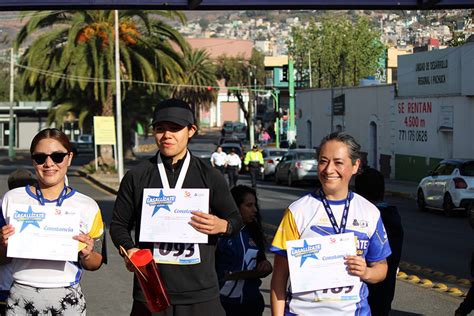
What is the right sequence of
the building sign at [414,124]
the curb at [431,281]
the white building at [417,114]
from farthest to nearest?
the building sign at [414,124] < the white building at [417,114] < the curb at [431,281]

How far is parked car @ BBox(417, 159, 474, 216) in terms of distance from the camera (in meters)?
25.0

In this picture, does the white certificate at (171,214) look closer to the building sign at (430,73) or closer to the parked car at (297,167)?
the parked car at (297,167)

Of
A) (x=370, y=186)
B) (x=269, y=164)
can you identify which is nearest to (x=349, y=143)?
(x=370, y=186)

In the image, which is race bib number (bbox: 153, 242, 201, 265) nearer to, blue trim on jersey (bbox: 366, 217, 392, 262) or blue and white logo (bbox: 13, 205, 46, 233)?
blue and white logo (bbox: 13, 205, 46, 233)

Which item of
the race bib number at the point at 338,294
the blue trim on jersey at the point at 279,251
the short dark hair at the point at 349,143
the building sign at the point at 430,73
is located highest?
the building sign at the point at 430,73

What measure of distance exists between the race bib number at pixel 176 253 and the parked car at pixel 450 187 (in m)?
19.7

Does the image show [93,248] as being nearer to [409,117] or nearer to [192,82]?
[409,117]

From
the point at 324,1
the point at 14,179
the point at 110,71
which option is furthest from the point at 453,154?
the point at 14,179

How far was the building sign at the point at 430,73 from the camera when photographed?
1527 inches

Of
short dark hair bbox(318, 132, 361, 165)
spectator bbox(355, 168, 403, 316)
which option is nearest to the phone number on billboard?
spectator bbox(355, 168, 403, 316)

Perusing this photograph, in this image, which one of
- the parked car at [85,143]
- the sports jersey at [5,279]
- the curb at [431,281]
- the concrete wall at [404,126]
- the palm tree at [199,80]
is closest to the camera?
the sports jersey at [5,279]

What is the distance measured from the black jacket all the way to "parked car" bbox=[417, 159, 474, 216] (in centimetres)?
1951

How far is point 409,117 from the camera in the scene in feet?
143

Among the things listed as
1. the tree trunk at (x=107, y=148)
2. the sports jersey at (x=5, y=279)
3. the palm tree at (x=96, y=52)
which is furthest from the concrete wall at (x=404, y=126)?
the sports jersey at (x=5, y=279)
